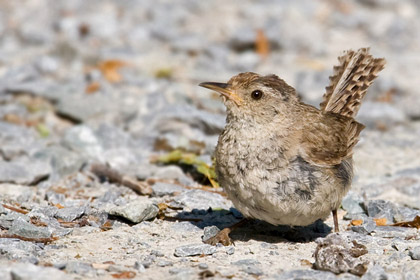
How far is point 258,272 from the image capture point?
4.86 meters

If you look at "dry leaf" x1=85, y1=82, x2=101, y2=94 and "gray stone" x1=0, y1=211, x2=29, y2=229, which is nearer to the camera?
"gray stone" x1=0, y1=211, x2=29, y2=229

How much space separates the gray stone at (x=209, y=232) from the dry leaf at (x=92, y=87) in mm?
4925

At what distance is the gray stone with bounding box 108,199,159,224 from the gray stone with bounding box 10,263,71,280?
1353mm

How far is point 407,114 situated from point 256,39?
3430mm

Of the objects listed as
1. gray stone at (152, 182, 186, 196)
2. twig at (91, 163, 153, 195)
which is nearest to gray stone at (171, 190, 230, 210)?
gray stone at (152, 182, 186, 196)

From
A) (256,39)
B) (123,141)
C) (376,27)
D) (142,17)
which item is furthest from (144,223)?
(376,27)

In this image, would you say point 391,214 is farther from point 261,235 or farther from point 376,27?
point 376,27

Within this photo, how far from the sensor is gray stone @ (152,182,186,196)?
6.71 meters

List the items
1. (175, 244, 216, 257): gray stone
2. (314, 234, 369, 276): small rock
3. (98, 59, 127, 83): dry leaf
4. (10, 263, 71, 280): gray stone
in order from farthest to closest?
(98, 59, 127, 83): dry leaf, (175, 244, 216, 257): gray stone, (314, 234, 369, 276): small rock, (10, 263, 71, 280): gray stone

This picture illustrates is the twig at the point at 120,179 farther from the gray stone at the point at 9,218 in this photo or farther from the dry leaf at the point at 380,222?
the dry leaf at the point at 380,222

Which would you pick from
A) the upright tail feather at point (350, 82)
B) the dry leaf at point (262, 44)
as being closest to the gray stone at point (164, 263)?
the upright tail feather at point (350, 82)

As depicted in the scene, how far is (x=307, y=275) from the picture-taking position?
15.7 ft

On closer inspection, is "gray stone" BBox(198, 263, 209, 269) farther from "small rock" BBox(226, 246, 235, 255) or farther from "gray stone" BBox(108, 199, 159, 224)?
"gray stone" BBox(108, 199, 159, 224)

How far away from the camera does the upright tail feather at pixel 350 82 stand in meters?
6.72
